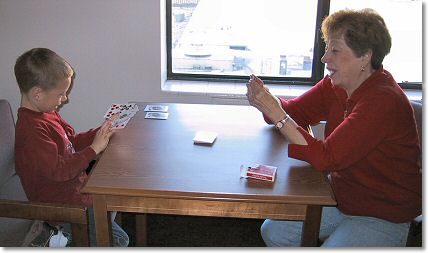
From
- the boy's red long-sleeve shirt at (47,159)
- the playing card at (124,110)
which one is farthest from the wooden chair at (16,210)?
the playing card at (124,110)

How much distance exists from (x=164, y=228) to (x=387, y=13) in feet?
6.24

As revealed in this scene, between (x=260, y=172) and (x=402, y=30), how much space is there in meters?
1.86

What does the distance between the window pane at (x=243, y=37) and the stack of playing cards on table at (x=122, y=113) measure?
0.89 metres

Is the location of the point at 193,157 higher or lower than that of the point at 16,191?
higher

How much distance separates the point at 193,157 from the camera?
5.40 ft

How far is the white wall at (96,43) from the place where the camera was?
266 cm

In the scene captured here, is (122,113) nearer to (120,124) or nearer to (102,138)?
(120,124)

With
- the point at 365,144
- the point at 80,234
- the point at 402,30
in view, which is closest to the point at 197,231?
the point at 80,234

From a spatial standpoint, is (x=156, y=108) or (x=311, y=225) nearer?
(x=311, y=225)

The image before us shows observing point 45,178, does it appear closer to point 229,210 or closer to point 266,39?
point 229,210

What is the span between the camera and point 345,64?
168 cm

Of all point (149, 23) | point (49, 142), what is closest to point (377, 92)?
point (49, 142)

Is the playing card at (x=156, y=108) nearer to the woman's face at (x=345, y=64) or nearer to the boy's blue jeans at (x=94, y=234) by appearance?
the boy's blue jeans at (x=94, y=234)

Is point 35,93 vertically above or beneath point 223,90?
above
